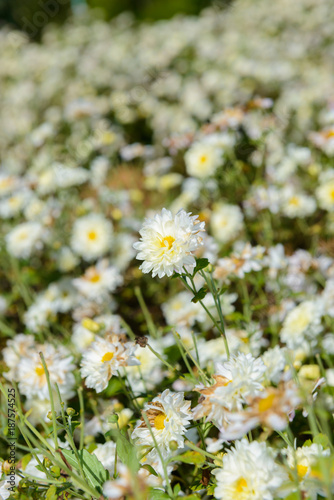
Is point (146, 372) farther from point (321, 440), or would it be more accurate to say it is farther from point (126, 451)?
point (321, 440)

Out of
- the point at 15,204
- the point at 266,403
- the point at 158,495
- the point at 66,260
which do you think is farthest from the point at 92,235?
the point at 266,403

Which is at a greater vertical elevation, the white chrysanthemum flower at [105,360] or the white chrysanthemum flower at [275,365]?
the white chrysanthemum flower at [105,360]

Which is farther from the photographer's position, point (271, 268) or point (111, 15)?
point (111, 15)

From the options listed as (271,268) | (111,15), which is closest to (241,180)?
(271,268)

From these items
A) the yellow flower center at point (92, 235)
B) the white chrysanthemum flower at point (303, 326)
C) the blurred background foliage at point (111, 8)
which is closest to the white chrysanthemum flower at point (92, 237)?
the yellow flower center at point (92, 235)

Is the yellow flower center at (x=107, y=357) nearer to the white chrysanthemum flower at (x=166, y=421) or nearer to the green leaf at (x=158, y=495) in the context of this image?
the white chrysanthemum flower at (x=166, y=421)

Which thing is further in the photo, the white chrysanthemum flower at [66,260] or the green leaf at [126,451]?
the white chrysanthemum flower at [66,260]

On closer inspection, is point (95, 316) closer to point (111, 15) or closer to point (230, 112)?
point (230, 112)
